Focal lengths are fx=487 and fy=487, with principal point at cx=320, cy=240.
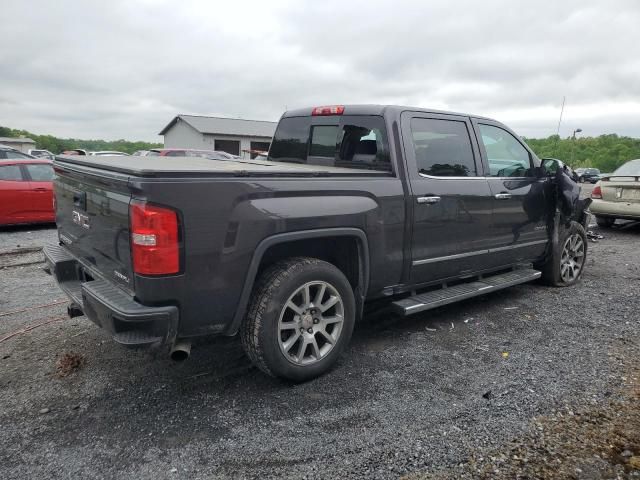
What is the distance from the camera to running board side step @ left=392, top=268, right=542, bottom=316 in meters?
3.90

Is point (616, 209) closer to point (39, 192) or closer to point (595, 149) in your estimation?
point (39, 192)

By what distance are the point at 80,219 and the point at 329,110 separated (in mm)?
2311

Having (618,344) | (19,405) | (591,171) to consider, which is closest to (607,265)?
(618,344)

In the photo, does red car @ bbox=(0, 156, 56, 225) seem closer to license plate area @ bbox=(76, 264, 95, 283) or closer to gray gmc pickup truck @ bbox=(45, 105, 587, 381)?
gray gmc pickup truck @ bbox=(45, 105, 587, 381)

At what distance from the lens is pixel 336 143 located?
173 inches

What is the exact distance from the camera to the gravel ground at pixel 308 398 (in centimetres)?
255

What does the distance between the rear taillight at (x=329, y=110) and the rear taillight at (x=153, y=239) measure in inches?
87.2

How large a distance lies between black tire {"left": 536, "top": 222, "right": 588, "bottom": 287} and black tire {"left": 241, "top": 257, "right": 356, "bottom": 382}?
11.4 feet

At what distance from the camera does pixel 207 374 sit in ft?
11.4

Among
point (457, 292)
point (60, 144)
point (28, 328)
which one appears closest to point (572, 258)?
point (457, 292)

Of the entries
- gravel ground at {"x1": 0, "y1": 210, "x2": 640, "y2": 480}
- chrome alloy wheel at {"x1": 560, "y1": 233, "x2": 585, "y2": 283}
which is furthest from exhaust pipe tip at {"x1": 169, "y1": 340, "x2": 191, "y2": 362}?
chrome alloy wheel at {"x1": 560, "y1": 233, "x2": 585, "y2": 283}

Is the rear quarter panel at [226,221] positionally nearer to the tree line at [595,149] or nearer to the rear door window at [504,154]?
the rear door window at [504,154]

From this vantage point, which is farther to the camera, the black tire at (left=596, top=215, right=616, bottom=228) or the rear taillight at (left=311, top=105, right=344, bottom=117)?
the black tire at (left=596, top=215, right=616, bottom=228)

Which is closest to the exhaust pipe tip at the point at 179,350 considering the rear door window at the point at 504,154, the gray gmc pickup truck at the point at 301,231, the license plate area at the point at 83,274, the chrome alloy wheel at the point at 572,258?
the gray gmc pickup truck at the point at 301,231
